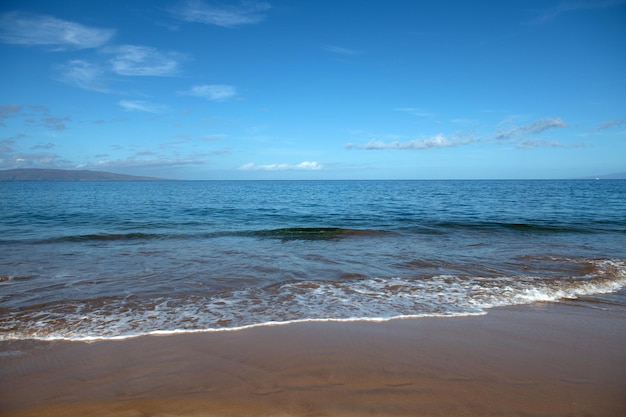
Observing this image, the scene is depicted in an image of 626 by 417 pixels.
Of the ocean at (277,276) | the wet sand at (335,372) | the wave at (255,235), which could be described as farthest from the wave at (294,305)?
the wave at (255,235)

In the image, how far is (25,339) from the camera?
5.25 m

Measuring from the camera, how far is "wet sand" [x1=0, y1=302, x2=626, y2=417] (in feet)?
11.5

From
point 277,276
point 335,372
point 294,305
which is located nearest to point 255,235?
point 277,276

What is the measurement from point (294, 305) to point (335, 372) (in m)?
2.70

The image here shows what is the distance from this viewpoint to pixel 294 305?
22.3 feet

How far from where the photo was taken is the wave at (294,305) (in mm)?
5711

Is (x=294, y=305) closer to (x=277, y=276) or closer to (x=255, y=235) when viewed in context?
(x=277, y=276)

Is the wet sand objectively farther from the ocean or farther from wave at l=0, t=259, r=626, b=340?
the ocean

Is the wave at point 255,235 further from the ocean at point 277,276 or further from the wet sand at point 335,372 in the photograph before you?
the wet sand at point 335,372

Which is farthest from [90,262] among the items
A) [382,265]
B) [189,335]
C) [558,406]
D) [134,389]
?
[558,406]

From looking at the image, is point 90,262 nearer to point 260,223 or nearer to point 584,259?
point 260,223

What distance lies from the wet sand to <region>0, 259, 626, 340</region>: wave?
46 centimetres

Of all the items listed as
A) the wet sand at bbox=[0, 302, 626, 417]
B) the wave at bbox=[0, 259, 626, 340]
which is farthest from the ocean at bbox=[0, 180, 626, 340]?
the wet sand at bbox=[0, 302, 626, 417]

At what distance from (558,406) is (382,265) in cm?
682
